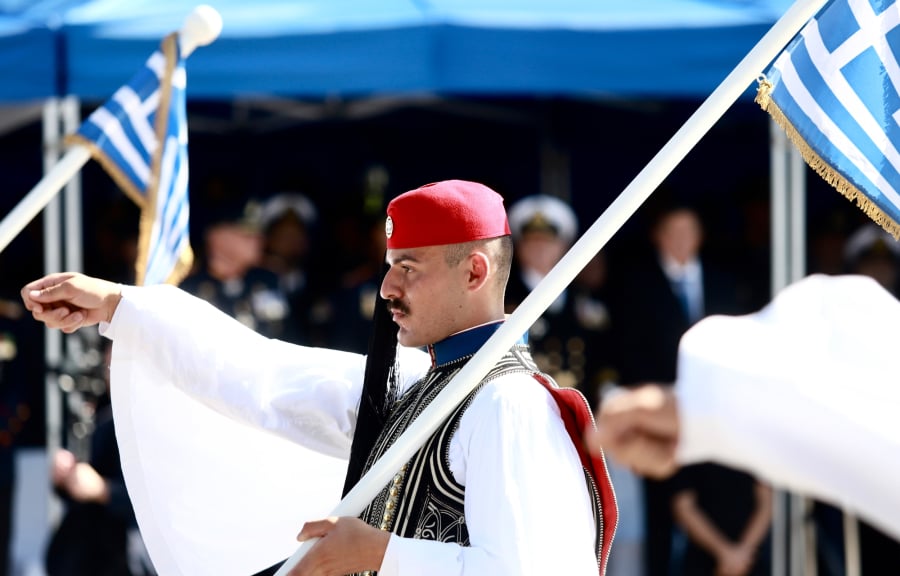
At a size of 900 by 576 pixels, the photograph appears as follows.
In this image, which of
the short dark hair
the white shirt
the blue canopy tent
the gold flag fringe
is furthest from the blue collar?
the white shirt

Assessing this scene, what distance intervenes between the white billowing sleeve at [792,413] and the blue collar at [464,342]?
51.4 inches

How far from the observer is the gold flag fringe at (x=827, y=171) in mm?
3000

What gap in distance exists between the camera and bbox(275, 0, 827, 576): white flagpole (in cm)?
293

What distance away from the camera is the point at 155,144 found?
425 centimetres

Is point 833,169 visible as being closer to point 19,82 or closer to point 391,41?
point 391,41

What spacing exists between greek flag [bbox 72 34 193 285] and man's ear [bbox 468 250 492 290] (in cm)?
130

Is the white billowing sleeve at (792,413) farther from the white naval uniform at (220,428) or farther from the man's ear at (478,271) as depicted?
the white naval uniform at (220,428)

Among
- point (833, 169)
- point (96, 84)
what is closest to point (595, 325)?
point (96, 84)

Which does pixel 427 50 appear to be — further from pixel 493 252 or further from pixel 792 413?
pixel 792 413

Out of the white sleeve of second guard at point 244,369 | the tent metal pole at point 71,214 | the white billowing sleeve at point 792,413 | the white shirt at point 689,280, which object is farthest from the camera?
the white shirt at point 689,280

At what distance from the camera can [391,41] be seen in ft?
19.8

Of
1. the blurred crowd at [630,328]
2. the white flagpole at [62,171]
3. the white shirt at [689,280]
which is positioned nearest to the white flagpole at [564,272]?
the white flagpole at [62,171]

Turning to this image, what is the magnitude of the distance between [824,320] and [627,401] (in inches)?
13.8

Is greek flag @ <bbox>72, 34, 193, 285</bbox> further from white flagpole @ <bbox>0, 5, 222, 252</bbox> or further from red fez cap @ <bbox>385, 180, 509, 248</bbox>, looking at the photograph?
red fez cap @ <bbox>385, 180, 509, 248</bbox>
